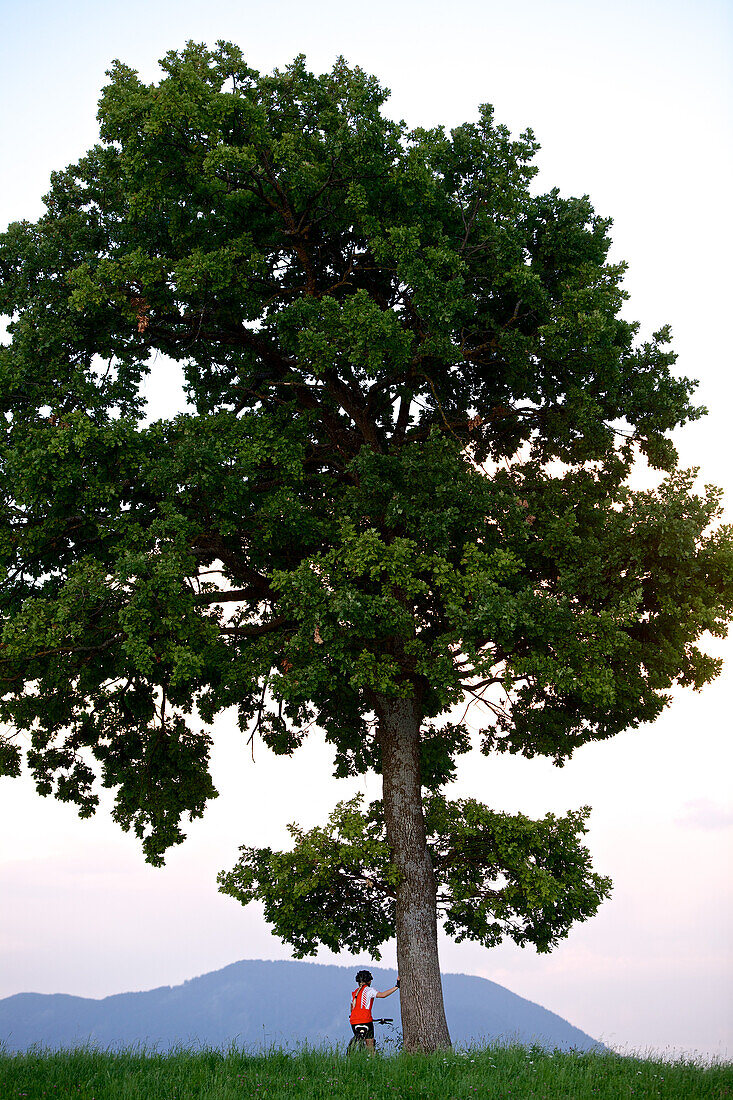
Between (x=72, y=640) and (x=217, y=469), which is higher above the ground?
(x=217, y=469)

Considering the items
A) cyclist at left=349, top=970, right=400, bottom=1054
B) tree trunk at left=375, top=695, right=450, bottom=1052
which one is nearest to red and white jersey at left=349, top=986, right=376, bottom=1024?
cyclist at left=349, top=970, right=400, bottom=1054

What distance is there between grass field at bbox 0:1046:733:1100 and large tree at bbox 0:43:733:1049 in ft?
8.42

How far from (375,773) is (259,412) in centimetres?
899

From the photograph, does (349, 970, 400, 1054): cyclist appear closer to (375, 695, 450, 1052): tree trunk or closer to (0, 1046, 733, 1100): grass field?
(375, 695, 450, 1052): tree trunk

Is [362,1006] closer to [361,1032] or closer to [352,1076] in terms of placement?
[361,1032]

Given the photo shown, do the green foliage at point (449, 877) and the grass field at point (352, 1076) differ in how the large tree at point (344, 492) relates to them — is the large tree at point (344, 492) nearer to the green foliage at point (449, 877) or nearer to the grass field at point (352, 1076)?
the green foliage at point (449, 877)

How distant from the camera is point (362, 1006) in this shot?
53.2ft

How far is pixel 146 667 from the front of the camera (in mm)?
13773

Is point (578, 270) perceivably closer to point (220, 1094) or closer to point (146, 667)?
point (146, 667)

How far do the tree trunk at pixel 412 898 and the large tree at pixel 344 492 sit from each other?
5 cm

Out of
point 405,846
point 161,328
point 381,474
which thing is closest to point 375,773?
point 405,846

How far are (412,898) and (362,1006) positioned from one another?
2347mm

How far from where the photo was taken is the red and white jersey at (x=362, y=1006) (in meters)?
16.2

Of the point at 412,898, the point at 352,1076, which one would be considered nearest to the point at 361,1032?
the point at 412,898
